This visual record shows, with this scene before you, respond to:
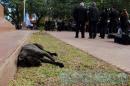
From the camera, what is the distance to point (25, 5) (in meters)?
62.8

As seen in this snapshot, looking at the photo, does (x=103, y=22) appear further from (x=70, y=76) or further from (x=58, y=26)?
(x=58, y=26)

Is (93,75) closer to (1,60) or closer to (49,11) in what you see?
(1,60)

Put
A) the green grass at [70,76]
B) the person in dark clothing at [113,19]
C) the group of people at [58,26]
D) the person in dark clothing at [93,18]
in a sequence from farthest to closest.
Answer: the group of people at [58,26]
the person in dark clothing at [113,19]
the person in dark clothing at [93,18]
the green grass at [70,76]

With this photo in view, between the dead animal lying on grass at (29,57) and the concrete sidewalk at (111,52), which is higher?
the dead animal lying on grass at (29,57)

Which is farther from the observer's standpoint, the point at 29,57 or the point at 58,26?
the point at 58,26

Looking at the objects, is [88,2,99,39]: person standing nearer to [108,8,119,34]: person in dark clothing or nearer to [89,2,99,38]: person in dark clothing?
[89,2,99,38]: person in dark clothing

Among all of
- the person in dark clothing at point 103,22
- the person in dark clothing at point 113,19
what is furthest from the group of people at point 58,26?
the person in dark clothing at point 103,22

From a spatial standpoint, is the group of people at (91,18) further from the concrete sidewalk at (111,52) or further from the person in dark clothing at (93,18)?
the concrete sidewalk at (111,52)

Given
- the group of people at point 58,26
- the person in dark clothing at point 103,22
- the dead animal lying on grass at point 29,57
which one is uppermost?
the dead animal lying on grass at point 29,57

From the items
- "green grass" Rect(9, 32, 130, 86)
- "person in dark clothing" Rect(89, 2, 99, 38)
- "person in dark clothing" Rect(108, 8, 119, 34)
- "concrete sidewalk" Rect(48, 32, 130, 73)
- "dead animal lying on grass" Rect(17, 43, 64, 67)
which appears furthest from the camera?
"person in dark clothing" Rect(108, 8, 119, 34)

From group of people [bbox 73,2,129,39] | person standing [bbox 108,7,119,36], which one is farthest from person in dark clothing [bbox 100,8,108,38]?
person standing [bbox 108,7,119,36]

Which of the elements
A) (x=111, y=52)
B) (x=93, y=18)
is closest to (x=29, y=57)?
(x=111, y=52)

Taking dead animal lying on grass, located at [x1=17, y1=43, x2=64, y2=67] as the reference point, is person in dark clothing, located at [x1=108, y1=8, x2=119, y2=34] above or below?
below

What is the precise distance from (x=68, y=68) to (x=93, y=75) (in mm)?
850
